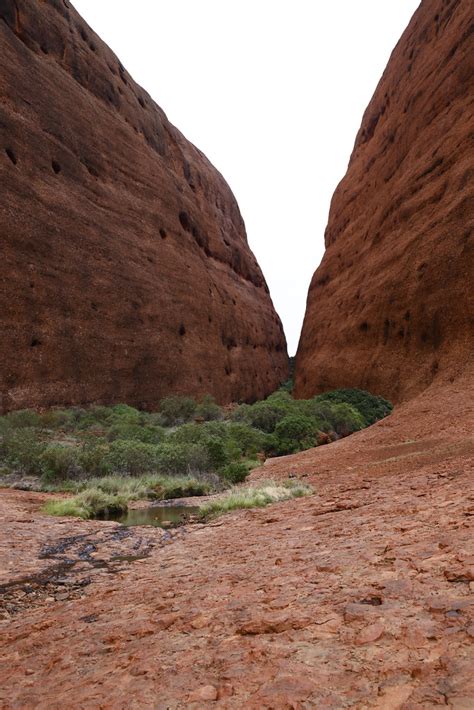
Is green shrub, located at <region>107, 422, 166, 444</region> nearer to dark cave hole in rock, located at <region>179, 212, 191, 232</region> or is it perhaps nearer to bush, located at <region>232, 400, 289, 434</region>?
bush, located at <region>232, 400, 289, 434</region>

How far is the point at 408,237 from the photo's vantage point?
2170 centimetres

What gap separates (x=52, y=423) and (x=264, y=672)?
16.8 metres

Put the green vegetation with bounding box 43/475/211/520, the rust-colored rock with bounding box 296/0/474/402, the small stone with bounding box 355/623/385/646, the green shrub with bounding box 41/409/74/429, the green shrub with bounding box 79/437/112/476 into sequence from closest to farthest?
the small stone with bounding box 355/623/385/646 < the green vegetation with bounding box 43/475/211/520 < the green shrub with bounding box 79/437/112/476 < the green shrub with bounding box 41/409/74/429 < the rust-colored rock with bounding box 296/0/474/402

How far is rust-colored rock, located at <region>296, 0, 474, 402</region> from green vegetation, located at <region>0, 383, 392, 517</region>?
3.11 m

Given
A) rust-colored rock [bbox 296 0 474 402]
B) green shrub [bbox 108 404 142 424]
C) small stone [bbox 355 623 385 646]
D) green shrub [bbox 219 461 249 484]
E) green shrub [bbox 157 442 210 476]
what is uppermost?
rust-colored rock [bbox 296 0 474 402]

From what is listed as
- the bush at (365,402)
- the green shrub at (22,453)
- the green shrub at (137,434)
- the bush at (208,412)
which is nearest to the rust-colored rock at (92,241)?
the bush at (208,412)

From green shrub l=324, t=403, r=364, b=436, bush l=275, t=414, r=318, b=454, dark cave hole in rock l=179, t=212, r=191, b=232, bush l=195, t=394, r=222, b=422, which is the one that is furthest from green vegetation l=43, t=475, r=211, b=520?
dark cave hole in rock l=179, t=212, r=191, b=232

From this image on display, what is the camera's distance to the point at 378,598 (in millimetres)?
2230

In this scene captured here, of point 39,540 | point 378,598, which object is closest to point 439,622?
point 378,598

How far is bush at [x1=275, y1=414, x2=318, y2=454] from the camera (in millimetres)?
14039

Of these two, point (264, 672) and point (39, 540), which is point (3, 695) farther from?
point (39, 540)

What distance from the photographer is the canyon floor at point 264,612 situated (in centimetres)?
169

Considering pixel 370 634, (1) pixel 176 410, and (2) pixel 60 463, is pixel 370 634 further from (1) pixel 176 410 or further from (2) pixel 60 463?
(1) pixel 176 410

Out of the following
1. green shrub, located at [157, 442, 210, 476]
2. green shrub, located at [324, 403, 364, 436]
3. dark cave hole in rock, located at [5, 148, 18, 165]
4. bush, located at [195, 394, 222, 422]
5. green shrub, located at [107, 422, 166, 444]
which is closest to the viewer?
green shrub, located at [157, 442, 210, 476]
